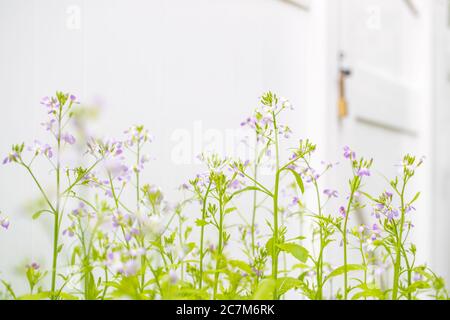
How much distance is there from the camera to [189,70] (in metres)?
1.08

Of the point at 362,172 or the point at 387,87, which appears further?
the point at 387,87

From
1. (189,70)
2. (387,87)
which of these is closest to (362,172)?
(189,70)

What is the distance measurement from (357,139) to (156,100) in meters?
0.96

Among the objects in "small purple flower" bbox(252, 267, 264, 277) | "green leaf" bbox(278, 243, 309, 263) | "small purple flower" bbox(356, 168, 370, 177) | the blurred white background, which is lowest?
"small purple flower" bbox(252, 267, 264, 277)

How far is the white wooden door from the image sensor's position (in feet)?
5.71

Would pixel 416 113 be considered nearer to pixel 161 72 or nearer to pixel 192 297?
pixel 161 72

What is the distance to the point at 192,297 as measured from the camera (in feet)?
2.02

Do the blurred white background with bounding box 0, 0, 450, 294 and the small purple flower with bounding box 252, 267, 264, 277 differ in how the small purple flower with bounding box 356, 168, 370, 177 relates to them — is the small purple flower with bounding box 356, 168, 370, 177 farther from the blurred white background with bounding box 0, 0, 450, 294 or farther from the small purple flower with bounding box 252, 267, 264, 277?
the blurred white background with bounding box 0, 0, 450, 294

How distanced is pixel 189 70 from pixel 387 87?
47.5 inches

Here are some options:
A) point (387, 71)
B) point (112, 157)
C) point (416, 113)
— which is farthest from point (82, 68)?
point (416, 113)

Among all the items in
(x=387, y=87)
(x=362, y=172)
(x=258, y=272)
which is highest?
(x=387, y=87)

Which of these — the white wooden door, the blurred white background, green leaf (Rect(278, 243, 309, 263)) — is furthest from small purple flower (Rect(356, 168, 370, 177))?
the white wooden door

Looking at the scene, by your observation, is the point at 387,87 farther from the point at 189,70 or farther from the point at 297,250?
the point at 297,250
